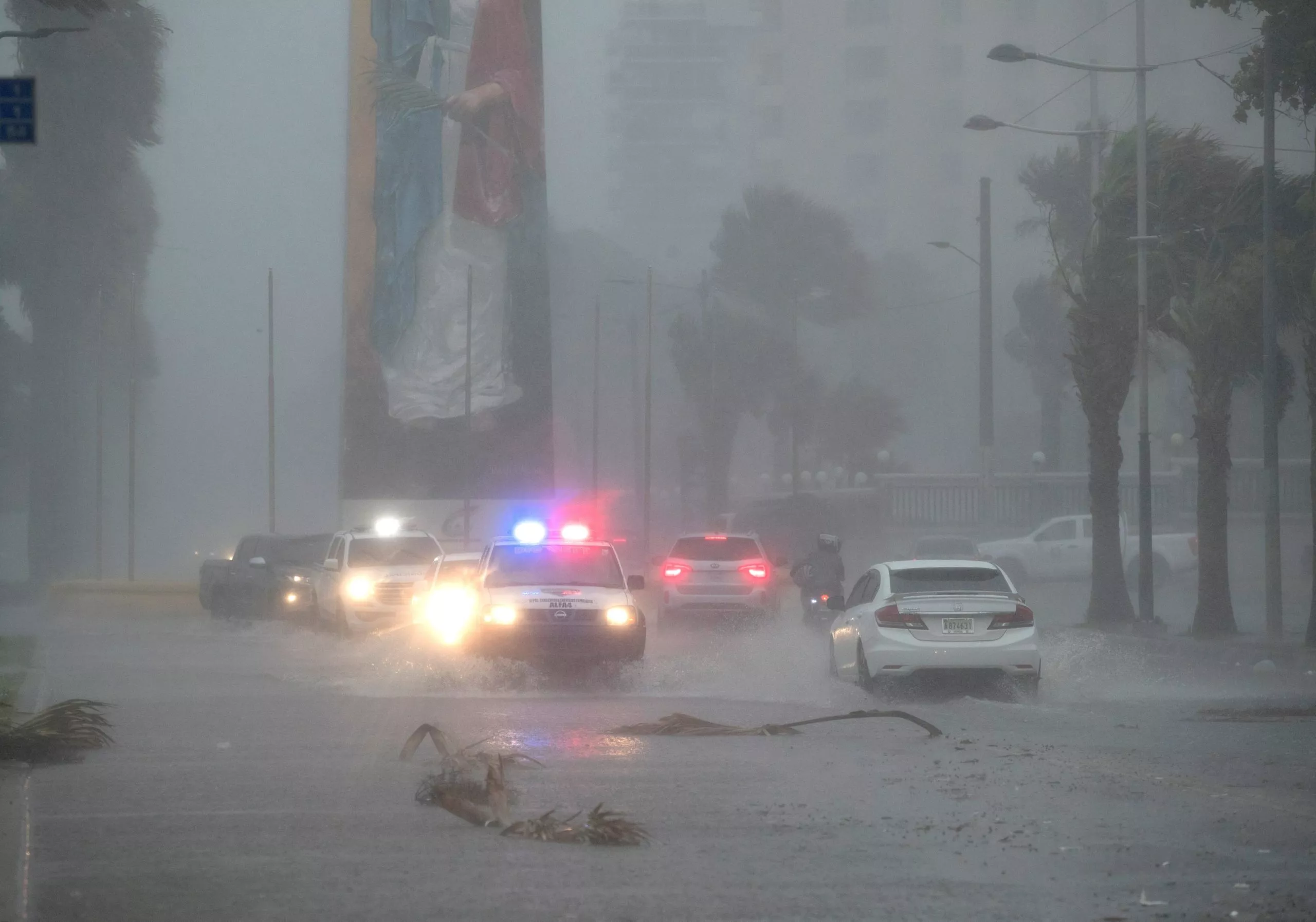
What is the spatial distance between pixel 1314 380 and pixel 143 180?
4961 centimetres

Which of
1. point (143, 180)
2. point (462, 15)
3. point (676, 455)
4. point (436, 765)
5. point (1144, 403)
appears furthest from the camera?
point (676, 455)

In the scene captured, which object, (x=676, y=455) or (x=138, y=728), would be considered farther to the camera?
(x=676, y=455)

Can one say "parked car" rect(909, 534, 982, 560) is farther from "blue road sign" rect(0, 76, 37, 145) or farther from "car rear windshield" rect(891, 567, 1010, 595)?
"blue road sign" rect(0, 76, 37, 145)

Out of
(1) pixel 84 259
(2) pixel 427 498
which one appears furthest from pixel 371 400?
(1) pixel 84 259

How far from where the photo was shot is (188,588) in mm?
41812

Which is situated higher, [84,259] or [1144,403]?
[84,259]

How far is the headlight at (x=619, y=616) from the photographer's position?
61.3 ft

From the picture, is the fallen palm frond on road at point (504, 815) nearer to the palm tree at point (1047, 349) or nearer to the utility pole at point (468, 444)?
the utility pole at point (468, 444)

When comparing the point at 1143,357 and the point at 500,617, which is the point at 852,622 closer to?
the point at 500,617

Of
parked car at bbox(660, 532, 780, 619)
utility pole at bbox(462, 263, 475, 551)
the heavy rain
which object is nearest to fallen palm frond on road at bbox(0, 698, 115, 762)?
the heavy rain

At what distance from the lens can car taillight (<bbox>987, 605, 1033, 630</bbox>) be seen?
15891 millimetres

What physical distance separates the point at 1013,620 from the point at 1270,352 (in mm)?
10529

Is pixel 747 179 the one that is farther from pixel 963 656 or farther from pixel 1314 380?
pixel 963 656

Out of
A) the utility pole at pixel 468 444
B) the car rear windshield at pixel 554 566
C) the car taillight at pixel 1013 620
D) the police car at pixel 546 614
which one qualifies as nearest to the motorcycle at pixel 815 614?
the car rear windshield at pixel 554 566
